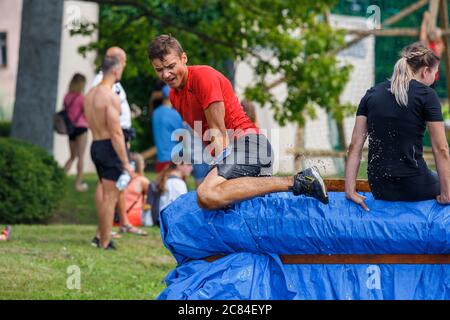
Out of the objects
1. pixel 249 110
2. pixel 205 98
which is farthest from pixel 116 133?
pixel 205 98

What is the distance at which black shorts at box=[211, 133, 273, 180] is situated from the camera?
7219mm

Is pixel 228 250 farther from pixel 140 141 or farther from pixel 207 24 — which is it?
pixel 140 141

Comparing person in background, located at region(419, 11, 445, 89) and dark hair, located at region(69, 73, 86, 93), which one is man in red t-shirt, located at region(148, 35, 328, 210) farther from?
person in background, located at region(419, 11, 445, 89)

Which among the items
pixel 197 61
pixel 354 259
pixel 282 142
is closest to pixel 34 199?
pixel 197 61

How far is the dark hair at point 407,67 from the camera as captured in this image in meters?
6.86

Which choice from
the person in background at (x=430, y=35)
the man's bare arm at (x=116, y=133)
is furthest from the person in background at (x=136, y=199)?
the person in background at (x=430, y=35)

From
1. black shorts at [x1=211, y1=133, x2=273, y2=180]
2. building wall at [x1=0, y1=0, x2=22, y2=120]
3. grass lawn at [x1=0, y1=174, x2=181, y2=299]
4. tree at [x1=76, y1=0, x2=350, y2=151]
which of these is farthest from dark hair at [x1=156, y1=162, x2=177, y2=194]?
building wall at [x1=0, y1=0, x2=22, y2=120]

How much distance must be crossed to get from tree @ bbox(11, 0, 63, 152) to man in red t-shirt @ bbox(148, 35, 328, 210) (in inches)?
275

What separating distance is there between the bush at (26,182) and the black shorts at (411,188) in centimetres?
680

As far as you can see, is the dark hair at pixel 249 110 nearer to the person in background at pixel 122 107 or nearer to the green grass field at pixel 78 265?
the person in background at pixel 122 107

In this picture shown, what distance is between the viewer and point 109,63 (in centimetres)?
1049

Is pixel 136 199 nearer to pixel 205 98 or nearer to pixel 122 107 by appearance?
pixel 122 107

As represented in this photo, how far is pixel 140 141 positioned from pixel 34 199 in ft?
30.9

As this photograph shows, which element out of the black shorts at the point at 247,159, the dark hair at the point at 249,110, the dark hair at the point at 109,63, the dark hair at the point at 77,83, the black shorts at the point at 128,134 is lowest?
the black shorts at the point at 247,159
